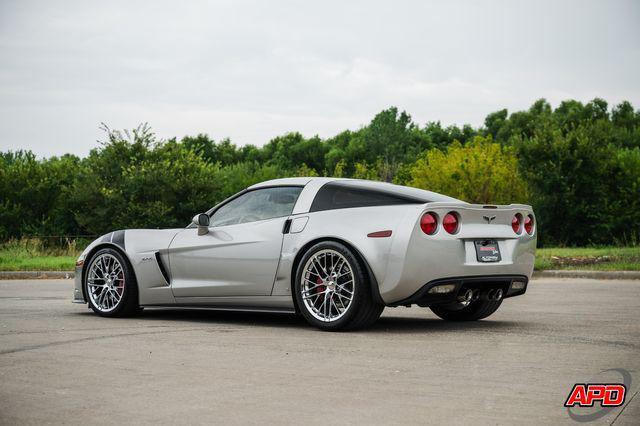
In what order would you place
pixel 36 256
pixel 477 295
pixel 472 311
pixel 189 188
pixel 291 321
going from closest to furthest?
pixel 477 295 → pixel 291 321 → pixel 472 311 → pixel 36 256 → pixel 189 188

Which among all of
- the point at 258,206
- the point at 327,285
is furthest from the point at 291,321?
the point at 327,285

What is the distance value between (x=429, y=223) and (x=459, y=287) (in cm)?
63

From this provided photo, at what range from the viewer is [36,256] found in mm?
24656

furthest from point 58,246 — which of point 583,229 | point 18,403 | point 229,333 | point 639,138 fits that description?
point 639,138

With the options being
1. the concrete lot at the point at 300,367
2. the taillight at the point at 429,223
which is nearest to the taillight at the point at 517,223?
the concrete lot at the point at 300,367

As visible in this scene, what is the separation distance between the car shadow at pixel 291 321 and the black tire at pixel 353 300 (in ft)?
0.67

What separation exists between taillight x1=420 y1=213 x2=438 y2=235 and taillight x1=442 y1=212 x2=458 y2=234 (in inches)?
3.5

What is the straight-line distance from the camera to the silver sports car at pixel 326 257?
7.68 m

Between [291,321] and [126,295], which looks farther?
[126,295]

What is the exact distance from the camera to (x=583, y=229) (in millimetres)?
33625

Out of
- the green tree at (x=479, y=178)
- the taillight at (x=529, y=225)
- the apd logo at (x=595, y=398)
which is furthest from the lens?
the green tree at (x=479, y=178)

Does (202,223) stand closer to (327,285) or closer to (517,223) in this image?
(327,285)

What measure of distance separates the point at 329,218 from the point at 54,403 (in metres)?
3.72

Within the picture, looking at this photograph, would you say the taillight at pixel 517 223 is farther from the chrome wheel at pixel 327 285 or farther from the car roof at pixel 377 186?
the chrome wheel at pixel 327 285
